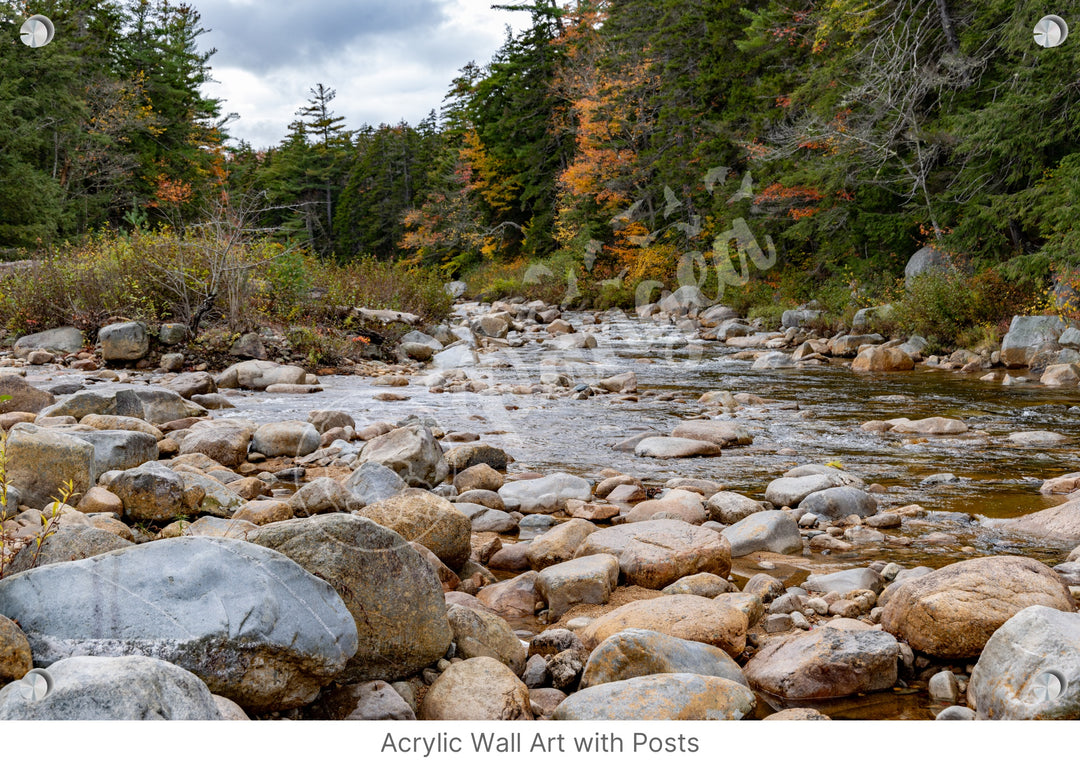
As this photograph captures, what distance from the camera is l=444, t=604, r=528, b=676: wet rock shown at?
2.32m

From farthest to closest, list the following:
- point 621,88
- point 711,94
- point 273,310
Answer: point 621,88
point 711,94
point 273,310

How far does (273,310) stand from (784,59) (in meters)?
15.6

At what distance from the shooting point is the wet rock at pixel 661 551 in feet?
10.8

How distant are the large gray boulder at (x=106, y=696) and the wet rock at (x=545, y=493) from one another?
10.9 feet

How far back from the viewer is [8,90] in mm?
2502

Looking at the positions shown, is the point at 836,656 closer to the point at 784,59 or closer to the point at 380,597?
the point at 380,597

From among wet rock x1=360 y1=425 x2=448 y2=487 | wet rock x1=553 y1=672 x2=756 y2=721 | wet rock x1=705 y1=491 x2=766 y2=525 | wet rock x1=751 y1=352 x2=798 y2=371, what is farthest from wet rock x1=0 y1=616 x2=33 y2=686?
wet rock x1=751 y1=352 x2=798 y2=371

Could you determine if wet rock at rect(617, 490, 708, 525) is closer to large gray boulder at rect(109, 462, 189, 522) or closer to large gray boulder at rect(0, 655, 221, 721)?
large gray boulder at rect(109, 462, 189, 522)

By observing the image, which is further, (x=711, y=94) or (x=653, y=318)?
(x=711, y=94)

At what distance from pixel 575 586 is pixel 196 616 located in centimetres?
182

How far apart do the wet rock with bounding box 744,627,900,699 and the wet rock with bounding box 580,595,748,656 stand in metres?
0.18

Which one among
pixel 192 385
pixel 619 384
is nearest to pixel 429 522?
pixel 192 385

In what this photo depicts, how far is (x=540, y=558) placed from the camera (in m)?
3.63

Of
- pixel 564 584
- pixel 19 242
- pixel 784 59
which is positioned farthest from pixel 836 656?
pixel 784 59
